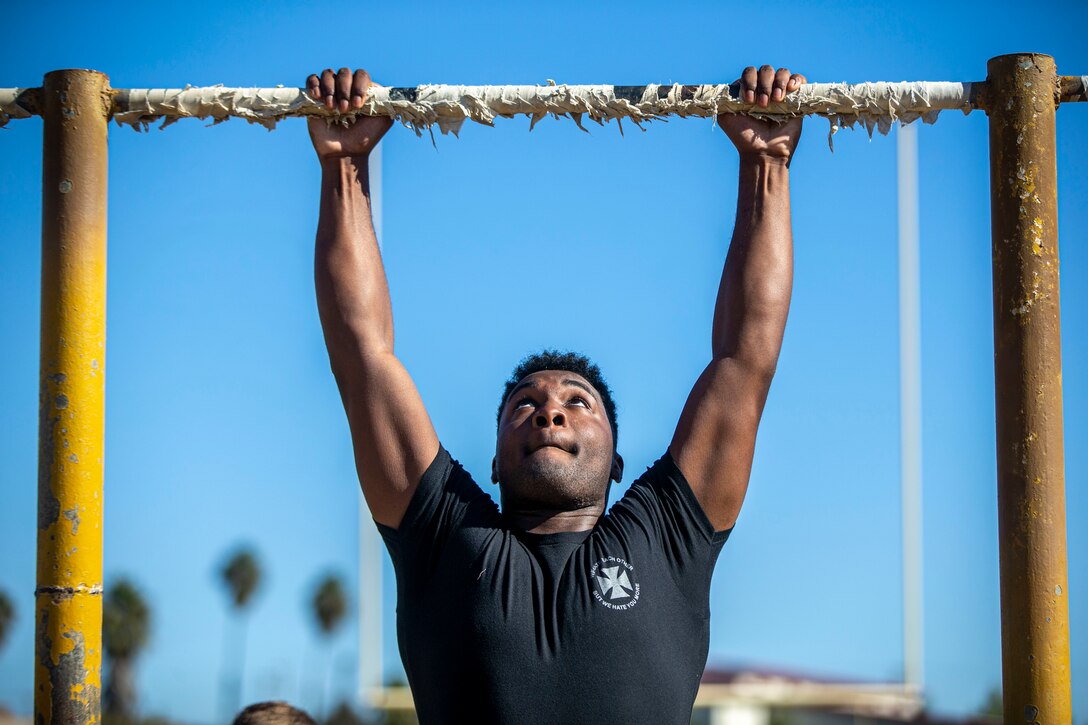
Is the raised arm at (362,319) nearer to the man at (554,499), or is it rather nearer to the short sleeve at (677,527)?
the man at (554,499)

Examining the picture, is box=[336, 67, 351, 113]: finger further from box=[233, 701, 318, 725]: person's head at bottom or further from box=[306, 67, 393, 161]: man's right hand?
box=[233, 701, 318, 725]: person's head at bottom

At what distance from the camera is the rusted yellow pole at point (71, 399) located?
3.71 meters

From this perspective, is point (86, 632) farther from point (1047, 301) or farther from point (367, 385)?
point (1047, 301)

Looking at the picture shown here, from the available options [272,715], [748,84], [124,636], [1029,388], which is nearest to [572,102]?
[748,84]

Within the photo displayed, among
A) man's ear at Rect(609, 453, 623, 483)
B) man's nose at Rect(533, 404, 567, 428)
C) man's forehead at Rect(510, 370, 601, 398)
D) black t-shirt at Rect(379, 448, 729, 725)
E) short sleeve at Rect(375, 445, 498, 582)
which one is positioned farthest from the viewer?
man's ear at Rect(609, 453, 623, 483)

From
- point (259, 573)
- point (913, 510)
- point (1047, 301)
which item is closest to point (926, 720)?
point (913, 510)

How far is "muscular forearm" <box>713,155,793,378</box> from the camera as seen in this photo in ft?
12.5

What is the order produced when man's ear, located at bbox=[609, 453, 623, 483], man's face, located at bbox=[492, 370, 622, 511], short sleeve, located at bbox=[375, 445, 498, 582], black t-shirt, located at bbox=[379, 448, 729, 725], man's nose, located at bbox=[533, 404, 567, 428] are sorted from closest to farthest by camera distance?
1. black t-shirt, located at bbox=[379, 448, 729, 725]
2. short sleeve, located at bbox=[375, 445, 498, 582]
3. man's face, located at bbox=[492, 370, 622, 511]
4. man's nose, located at bbox=[533, 404, 567, 428]
5. man's ear, located at bbox=[609, 453, 623, 483]

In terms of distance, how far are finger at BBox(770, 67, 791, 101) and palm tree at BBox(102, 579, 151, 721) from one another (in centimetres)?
3651

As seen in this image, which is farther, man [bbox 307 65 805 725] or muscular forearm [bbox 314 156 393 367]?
muscular forearm [bbox 314 156 393 367]

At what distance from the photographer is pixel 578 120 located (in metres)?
3.96

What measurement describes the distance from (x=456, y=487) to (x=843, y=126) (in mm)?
1465

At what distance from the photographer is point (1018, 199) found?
3.86 meters

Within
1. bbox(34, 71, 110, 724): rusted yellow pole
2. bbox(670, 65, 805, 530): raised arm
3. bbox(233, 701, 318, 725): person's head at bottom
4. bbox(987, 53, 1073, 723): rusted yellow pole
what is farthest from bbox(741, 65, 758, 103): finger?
bbox(233, 701, 318, 725): person's head at bottom
